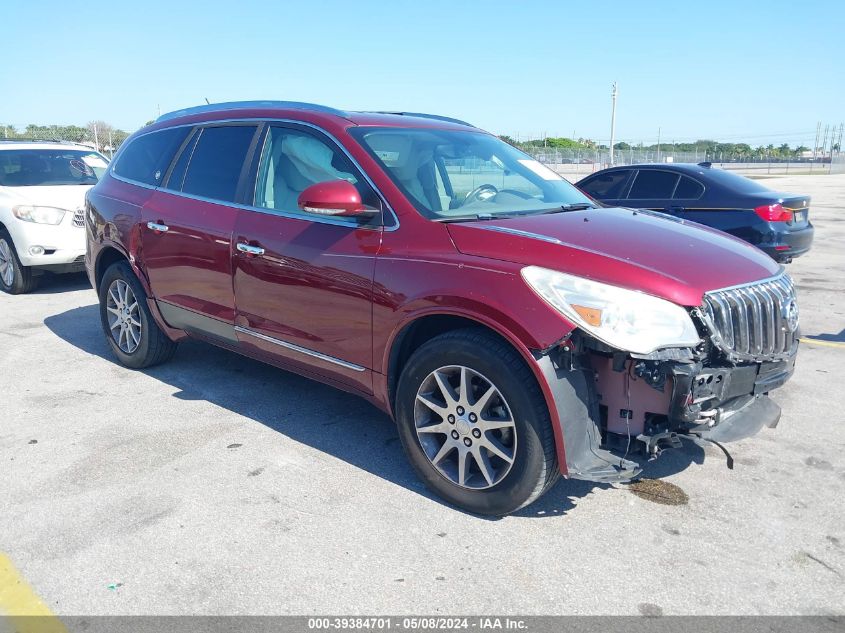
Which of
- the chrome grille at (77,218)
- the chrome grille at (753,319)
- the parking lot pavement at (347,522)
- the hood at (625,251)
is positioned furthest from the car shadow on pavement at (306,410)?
the chrome grille at (77,218)

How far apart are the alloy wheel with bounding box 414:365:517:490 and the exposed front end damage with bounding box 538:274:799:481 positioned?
31 cm

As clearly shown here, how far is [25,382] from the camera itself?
5.45 metres

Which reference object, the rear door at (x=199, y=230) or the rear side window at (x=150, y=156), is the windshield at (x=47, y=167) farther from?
the rear door at (x=199, y=230)

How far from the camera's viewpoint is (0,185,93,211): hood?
842 cm

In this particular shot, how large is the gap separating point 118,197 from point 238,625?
12.7ft

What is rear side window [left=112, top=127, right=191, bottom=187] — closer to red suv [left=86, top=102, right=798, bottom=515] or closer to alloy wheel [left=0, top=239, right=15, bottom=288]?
red suv [left=86, top=102, right=798, bottom=515]

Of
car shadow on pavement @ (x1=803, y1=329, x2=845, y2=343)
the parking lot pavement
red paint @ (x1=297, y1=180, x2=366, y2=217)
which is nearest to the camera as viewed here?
the parking lot pavement

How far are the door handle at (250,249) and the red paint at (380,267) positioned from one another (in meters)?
0.02

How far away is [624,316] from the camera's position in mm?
2977

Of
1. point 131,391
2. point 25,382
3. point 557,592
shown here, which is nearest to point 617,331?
point 557,592

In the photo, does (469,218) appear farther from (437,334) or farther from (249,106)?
(249,106)

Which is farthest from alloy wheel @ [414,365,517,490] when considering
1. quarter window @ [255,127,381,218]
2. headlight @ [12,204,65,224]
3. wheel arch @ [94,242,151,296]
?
headlight @ [12,204,65,224]

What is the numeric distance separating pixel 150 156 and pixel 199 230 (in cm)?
121

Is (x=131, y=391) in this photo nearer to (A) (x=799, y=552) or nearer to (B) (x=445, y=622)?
(B) (x=445, y=622)
